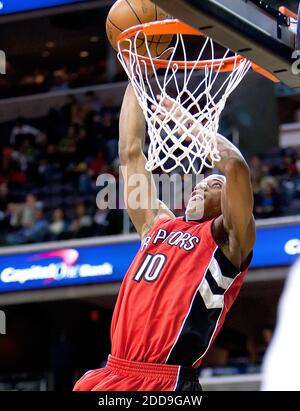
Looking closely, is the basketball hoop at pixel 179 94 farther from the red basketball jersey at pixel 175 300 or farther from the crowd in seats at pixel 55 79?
the crowd in seats at pixel 55 79

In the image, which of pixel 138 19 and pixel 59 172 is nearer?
pixel 138 19

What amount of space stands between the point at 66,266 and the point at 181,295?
7834 millimetres

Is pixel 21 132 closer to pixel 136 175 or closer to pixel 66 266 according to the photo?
pixel 66 266

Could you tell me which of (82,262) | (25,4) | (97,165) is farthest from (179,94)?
(25,4)

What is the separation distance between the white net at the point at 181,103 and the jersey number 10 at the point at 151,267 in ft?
1.42

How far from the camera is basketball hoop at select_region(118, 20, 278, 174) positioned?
4793 millimetres

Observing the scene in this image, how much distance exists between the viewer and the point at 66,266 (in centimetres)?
1232

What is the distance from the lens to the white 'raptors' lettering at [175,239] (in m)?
4.72

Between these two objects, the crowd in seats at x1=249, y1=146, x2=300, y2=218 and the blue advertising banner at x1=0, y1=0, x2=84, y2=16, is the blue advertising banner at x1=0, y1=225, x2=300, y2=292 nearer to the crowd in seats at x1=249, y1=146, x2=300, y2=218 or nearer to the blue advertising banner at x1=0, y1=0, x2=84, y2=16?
the crowd in seats at x1=249, y1=146, x2=300, y2=218

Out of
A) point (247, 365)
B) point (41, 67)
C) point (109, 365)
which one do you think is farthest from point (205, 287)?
point (41, 67)

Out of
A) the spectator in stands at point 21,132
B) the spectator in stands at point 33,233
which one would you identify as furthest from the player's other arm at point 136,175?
the spectator in stands at point 21,132

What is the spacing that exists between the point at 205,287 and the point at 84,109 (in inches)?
406

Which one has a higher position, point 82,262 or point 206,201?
point 206,201

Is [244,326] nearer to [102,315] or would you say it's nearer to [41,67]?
[102,315]
